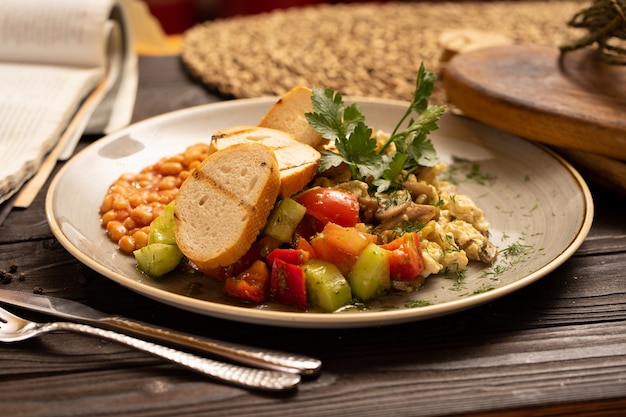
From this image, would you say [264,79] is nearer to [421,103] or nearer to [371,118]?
[371,118]

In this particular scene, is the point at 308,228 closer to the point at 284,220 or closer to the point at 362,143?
the point at 284,220

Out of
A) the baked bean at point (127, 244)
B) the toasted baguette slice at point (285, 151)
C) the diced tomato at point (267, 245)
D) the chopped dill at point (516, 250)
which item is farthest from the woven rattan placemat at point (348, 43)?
the diced tomato at point (267, 245)

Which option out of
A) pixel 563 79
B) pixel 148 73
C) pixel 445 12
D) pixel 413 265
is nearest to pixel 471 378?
pixel 413 265

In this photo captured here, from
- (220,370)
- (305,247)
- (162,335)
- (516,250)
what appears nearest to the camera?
(220,370)

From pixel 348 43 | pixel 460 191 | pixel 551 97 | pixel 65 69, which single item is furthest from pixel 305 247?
pixel 348 43

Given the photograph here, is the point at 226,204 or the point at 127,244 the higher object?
the point at 226,204

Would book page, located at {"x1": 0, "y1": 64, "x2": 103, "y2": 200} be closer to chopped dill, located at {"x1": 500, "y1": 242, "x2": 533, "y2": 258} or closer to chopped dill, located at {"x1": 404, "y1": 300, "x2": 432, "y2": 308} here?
chopped dill, located at {"x1": 404, "y1": 300, "x2": 432, "y2": 308}

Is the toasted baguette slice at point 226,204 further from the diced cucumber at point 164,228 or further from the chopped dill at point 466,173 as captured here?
the chopped dill at point 466,173

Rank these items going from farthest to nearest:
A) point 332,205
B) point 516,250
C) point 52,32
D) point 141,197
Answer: point 52,32
point 141,197
point 516,250
point 332,205
